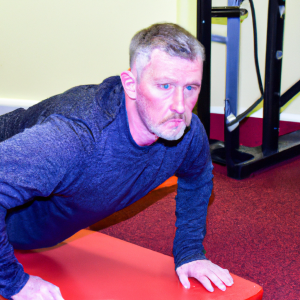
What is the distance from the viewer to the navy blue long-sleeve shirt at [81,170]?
0.65 meters

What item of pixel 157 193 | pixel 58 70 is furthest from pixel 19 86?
pixel 157 193

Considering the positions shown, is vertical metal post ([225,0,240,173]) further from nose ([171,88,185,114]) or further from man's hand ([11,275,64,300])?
man's hand ([11,275,64,300])

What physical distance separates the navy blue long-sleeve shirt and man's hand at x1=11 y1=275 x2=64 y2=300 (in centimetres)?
1

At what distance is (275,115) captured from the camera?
71.9 inches

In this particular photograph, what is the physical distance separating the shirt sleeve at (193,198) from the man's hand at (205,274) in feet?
0.09

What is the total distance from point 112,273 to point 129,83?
52 centimetres

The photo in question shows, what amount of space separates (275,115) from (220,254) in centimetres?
94

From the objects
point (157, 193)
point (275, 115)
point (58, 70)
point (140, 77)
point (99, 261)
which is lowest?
point (157, 193)

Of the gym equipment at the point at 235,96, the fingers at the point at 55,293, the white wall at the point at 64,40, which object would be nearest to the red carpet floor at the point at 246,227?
the gym equipment at the point at 235,96

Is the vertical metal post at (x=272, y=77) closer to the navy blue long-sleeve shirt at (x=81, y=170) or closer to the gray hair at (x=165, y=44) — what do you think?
the navy blue long-sleeve shirt at (x=81, y=170)

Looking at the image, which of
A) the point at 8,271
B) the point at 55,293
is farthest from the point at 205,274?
the point at 8,271

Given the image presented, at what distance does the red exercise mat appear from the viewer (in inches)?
33.2

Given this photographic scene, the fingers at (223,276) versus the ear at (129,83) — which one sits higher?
the ear at (129,83)

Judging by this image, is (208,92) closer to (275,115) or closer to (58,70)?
(275,115)
